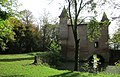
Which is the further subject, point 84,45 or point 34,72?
point 84,45

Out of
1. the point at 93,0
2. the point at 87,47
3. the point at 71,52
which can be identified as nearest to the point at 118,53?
the point at 87,47

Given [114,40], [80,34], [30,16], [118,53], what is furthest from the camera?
[30,16]

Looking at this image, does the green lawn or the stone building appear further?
the stone building

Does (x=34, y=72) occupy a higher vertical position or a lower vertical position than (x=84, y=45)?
lower

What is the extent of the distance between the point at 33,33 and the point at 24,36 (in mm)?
3256

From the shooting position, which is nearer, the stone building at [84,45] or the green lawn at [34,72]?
the green lawn at [34,72]

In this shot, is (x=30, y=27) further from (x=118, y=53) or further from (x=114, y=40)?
(x=114, y=40)

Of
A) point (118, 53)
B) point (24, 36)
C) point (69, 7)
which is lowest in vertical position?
point (118, 53)

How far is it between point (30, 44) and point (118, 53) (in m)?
21.6

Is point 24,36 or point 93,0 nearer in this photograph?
point 93,0

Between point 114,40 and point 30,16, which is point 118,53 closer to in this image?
point 30,16

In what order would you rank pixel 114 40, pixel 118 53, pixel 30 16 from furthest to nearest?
pixel 30 16 < pixel 118 53 < pixel 114 40

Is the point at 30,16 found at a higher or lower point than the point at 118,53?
higher

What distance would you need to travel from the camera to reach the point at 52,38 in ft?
233
